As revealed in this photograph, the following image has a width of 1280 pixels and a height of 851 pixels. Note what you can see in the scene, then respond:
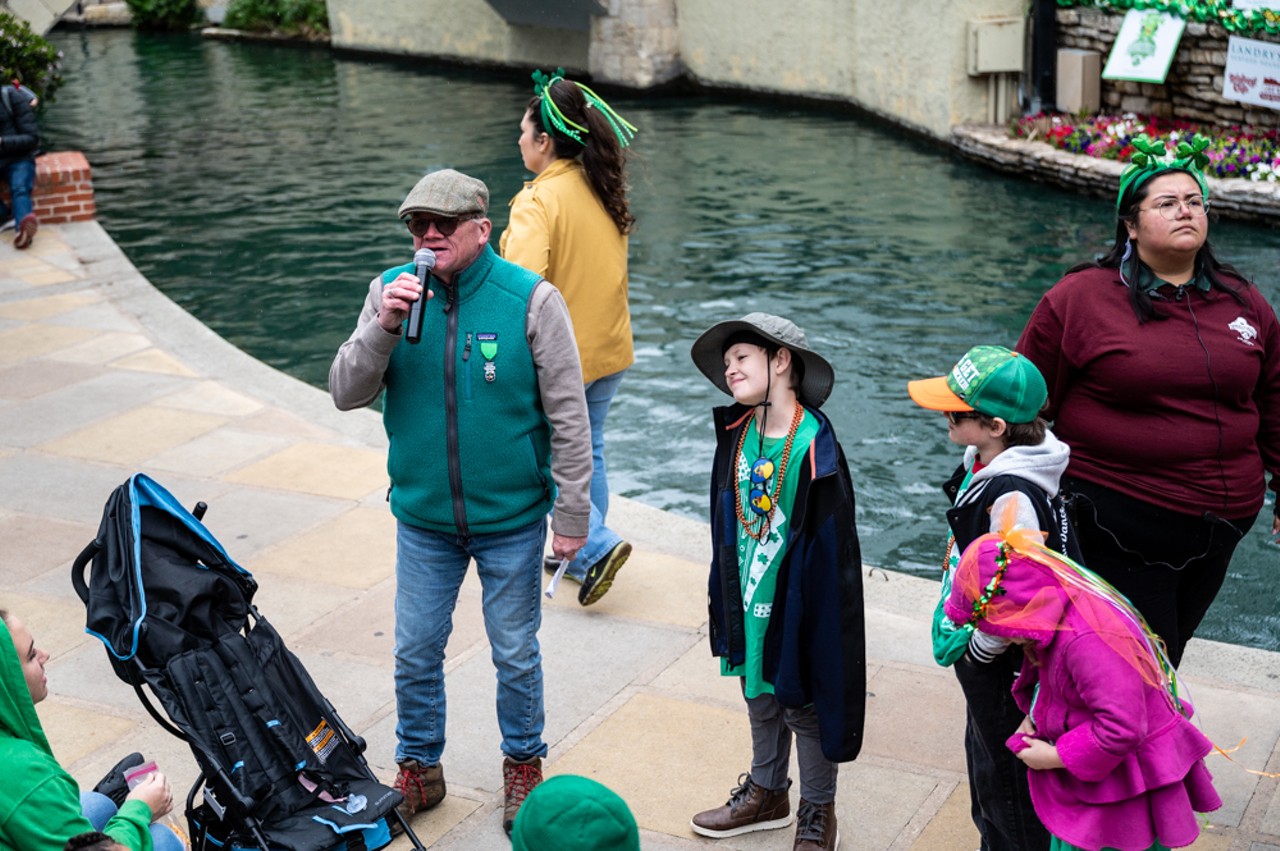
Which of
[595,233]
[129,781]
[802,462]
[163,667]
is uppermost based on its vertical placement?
[595,233]

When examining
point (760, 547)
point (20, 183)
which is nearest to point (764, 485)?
point (760, 547)

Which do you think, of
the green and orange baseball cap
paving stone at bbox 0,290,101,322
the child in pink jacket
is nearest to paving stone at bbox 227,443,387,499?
paving stone at bbox 0,290,101,322

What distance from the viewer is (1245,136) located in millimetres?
15047

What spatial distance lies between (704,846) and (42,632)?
2961 mm

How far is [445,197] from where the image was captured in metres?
3.85

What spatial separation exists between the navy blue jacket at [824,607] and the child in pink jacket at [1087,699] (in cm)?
55

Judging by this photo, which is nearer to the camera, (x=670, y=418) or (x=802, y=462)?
(x=802, y=462)

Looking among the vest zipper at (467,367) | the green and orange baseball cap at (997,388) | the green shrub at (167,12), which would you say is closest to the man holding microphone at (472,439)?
the vest zipper at (467,367)

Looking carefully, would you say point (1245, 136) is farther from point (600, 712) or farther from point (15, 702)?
point (15, 702)

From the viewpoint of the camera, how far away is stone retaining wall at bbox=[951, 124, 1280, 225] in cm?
1370

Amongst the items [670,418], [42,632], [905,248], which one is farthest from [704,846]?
[905,248]

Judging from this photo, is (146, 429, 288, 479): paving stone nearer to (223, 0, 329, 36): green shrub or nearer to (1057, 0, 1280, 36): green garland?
(1057, 0, 1280, 36): green garland

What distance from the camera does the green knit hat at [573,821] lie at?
243 centimetres

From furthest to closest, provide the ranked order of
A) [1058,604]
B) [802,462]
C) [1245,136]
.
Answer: [1245,136], [802,462], [1058,604]
